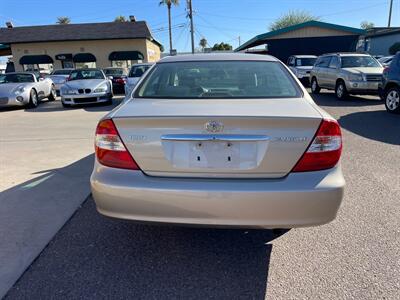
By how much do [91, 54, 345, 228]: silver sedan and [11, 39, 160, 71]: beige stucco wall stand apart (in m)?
32.0

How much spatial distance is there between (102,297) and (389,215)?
284 centimetres

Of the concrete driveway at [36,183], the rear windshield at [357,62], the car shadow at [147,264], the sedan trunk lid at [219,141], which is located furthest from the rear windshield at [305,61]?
the sedan trunk lid at [219,141]

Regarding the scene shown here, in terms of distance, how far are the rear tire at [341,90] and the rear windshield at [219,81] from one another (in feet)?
33.3

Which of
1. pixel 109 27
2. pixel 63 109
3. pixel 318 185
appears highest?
pixel 109 27

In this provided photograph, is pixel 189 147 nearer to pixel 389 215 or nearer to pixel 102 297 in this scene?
pixel 102 297

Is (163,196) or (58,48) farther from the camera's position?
(58,48)

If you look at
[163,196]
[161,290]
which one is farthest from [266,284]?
[163,196]

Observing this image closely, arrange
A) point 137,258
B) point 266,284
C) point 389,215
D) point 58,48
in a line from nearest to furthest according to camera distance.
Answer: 1. point 266,284
2. point 137,258
3. point 389,215
4. point 58,48

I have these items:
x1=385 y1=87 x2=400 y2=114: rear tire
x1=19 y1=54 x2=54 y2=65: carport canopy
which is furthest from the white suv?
x1=19 y1=54 x2=54 y2=65: carport canopy

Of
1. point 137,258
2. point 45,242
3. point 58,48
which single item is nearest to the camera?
point 137,258

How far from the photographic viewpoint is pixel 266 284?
8.48ft

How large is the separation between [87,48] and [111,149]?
33955 millimetres

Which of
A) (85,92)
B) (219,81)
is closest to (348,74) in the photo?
(85,92)

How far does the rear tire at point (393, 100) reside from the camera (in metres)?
Answer: 9.12
